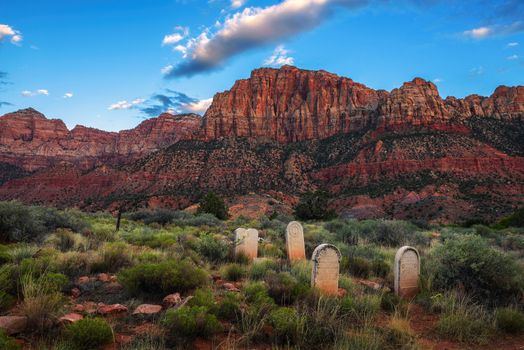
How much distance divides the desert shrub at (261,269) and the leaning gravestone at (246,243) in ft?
4.99

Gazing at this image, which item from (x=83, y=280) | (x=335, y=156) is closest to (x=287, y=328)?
(x=83, y=280)

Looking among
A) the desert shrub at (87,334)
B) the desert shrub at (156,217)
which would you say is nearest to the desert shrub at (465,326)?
the desert shrub at (87,334)

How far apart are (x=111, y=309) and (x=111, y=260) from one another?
3.72 meters

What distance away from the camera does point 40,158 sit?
17312 cm

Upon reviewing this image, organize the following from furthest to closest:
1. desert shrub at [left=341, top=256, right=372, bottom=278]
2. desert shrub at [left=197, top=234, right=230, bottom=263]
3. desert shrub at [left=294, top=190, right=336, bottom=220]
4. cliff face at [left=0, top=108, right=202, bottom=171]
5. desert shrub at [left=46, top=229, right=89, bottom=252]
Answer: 1. cliff face at [left=0, top=108, right=202, bottom=171]
2. desert shrub at [left=294, top=190, right=336, bottom=220]
3. desert shrub at [left=197, top=234, right=230, bottom=263]
4. desert shrub at [left=46, top=229, right=89, bottom=252]
5. desert shrub at [left=341, top=256, right=372, bottom=278]

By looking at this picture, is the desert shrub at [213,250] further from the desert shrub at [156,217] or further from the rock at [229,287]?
the desert shrub at [156,217]

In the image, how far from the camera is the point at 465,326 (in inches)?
228

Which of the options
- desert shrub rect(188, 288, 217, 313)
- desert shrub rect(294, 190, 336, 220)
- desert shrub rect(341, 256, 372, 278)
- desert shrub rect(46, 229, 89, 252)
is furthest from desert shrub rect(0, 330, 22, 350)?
desert shrub rect(294, 190, 336, 220)

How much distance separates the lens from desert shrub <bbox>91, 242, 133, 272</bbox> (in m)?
8.98

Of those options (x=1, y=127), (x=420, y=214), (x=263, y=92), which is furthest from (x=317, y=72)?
(x=1, y=127)

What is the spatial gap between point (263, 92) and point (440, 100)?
64.6 meters

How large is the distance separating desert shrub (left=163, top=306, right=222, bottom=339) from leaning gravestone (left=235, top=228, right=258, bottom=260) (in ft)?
21.6

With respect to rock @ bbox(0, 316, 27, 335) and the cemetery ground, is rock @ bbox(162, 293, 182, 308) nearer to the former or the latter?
the cemetery ground

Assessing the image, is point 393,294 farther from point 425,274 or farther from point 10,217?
point 10,217
